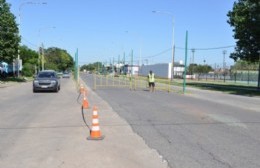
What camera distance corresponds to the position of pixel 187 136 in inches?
431

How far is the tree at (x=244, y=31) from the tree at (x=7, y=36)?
24727 mm

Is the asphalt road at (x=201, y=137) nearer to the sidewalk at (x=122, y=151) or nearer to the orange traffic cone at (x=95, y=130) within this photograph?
the sidewalk at (x=122, y=151)

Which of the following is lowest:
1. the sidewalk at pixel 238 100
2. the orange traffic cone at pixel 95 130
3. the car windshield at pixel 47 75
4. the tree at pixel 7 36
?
the sidewalk at pixel 238 100

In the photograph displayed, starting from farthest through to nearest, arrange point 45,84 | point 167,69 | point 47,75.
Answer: point 167,69 < point 47,75 < point 45,84

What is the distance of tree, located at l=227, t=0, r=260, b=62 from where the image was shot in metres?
43.1

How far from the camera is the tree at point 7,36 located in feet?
167

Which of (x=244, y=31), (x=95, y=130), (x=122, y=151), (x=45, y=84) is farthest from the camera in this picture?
(x=244, y=31)

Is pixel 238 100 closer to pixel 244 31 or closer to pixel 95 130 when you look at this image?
pixel 95 130

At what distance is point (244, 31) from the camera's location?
46531 millimetres

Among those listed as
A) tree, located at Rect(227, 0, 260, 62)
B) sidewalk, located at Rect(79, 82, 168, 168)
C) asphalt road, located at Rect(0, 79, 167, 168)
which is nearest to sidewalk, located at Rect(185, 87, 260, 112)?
asphalt road, located at Rect(0, 79, 167, 168)

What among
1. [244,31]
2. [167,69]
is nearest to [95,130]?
[244,31]

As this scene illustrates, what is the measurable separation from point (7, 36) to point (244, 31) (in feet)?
86.1

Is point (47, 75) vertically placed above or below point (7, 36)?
below

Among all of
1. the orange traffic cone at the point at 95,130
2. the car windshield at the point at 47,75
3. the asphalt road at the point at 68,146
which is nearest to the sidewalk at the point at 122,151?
the asphalt road at the point at 68,146
